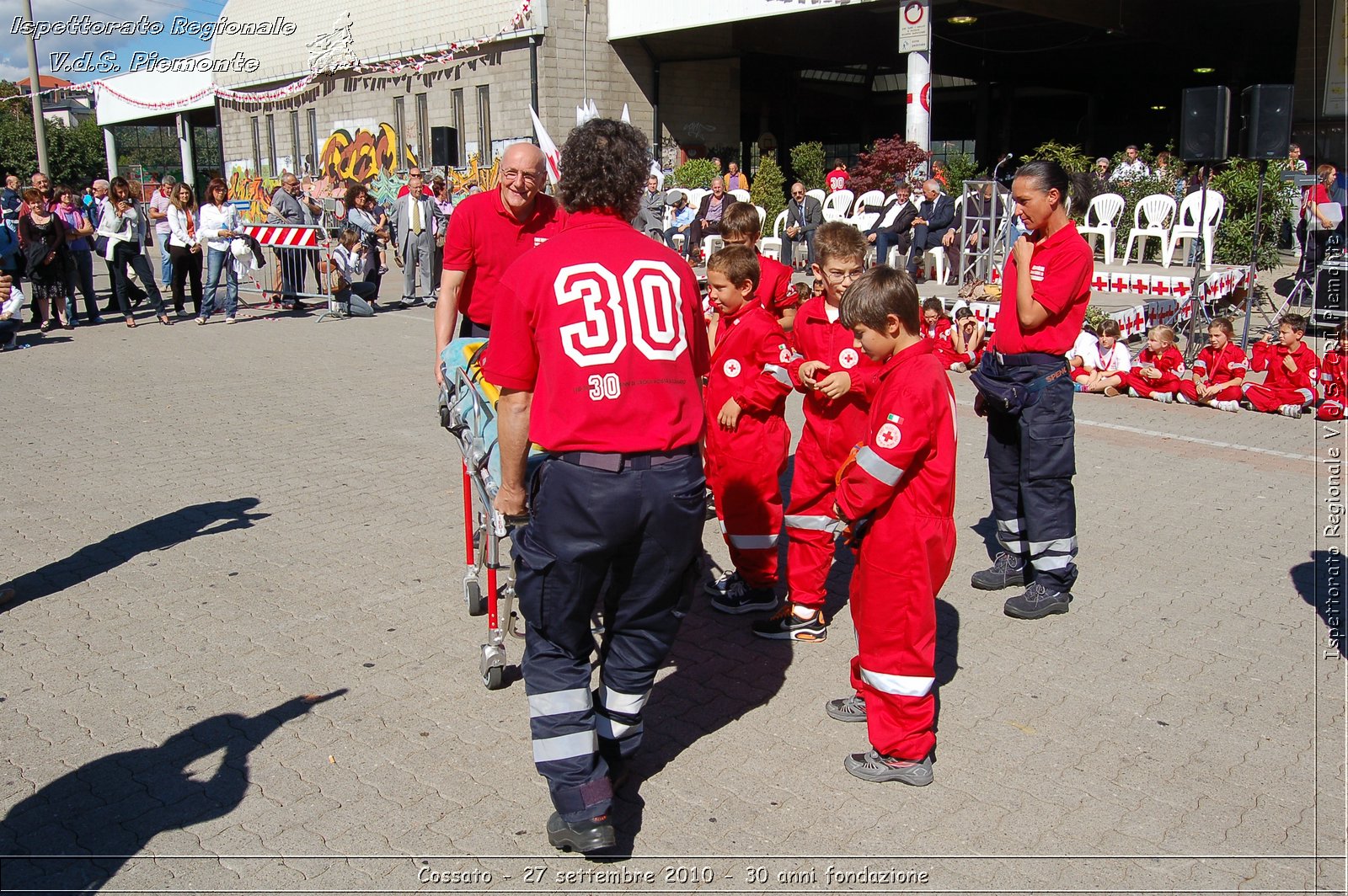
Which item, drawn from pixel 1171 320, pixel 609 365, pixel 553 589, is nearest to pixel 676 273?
pixel 609 365

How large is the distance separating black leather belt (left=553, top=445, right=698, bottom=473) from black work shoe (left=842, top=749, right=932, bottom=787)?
1398mm

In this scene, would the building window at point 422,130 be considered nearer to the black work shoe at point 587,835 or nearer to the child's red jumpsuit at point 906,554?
the child's red jumpsuit at point 906,554

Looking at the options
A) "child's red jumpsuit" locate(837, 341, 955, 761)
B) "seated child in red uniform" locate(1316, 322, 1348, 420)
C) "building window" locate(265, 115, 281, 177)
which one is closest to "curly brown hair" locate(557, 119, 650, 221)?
"child's red jumpsuit" locate(837, 341, 955, 761)

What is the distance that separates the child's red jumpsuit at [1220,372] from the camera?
9.80 m

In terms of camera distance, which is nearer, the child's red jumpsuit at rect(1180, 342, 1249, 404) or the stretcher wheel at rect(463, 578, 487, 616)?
the stretcher wheel at rect(463, 578, 487, 616)

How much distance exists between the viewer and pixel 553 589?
3117mm

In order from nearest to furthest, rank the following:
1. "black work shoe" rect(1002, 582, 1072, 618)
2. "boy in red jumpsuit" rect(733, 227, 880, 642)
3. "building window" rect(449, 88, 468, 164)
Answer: "boy in red jumpsuit" rect(733, 227, 880, 642), "black work shoe" rect(1002, 582, 1072, 618), "building window" rect(449, 88, 468, 164)

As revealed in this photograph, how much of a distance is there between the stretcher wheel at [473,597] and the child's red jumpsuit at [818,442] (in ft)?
4.86

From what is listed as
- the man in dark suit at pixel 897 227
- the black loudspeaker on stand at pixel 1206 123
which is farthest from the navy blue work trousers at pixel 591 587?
the man in dark suit at pixel 897 227

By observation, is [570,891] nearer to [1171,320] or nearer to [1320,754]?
[1320,754]

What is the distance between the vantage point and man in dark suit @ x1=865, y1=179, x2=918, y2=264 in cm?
1633

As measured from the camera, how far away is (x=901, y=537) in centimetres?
365

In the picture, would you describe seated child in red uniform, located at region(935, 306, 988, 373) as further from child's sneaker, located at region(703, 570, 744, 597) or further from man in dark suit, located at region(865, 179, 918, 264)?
child's sneaker, located at region(703, 570, 744, 597)

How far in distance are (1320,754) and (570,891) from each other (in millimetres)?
2765
